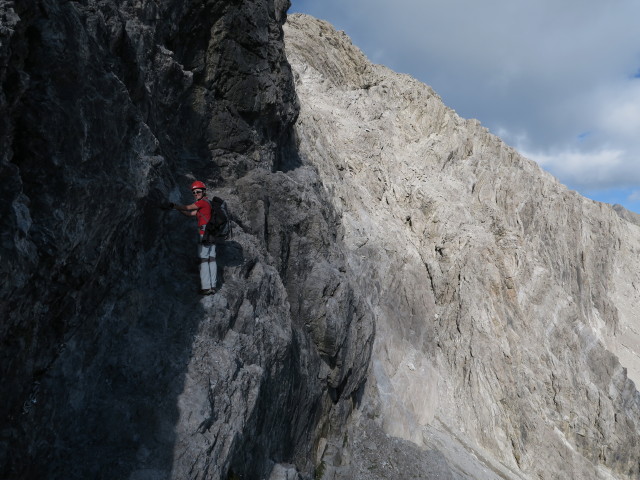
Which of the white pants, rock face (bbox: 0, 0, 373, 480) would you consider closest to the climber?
the white pants

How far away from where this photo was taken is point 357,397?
1697 centimetres

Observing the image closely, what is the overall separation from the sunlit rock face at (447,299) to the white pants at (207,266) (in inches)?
356

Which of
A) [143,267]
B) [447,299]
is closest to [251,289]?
[143,267]

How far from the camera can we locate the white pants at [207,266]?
28.5ft

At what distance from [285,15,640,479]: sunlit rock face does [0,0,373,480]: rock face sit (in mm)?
6979

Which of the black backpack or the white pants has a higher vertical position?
the black backpack

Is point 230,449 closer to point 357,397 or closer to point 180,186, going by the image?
point 180,186

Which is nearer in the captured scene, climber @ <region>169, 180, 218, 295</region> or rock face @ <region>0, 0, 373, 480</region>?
rock face @ <region>0, 0, 373, 480</region>

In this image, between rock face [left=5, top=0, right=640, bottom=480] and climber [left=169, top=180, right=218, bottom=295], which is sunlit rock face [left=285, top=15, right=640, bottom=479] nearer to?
rock face [left=5, top=0, right=640, bottom=480]

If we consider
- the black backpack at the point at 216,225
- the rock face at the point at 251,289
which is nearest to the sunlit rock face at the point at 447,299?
the rock face at the point at 251,289

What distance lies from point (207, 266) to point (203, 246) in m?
0.42

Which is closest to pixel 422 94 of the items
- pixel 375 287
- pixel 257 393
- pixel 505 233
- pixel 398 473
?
pixel 505 233

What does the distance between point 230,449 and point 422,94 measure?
35.6 m

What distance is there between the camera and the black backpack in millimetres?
8734
